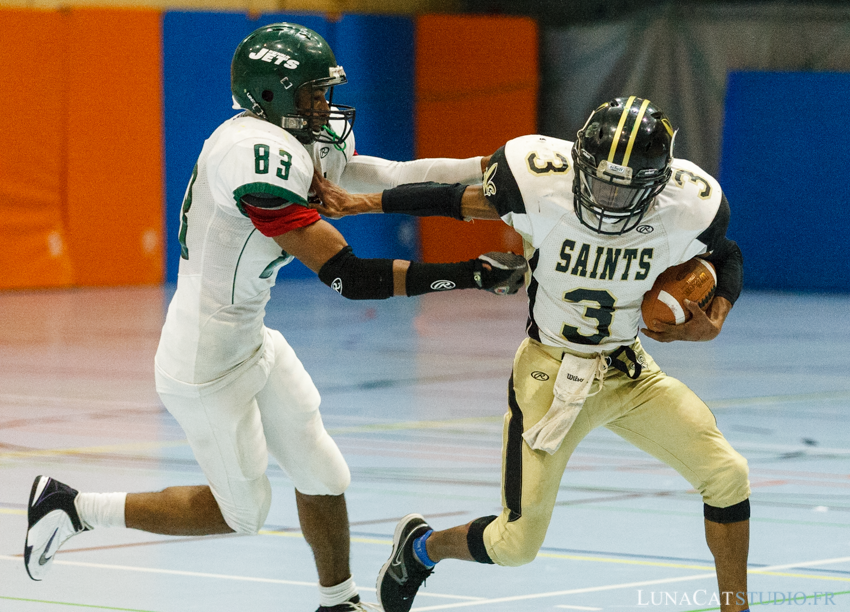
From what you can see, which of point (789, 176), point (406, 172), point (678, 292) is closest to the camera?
point (678, 292)

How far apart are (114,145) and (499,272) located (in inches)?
449

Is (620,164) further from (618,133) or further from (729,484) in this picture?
(729,484)

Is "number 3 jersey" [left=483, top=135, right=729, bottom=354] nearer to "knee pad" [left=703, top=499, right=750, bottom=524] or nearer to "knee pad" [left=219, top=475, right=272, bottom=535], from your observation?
"knee pad" [left=703, top=499, right=750, bottom=524]

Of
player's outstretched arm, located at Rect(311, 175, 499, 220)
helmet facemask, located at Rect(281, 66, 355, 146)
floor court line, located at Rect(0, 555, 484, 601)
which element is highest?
helmet facemask, located at Rect(281, 66, 355, 146)

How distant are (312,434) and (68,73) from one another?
35.7ft

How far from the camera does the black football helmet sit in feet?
12.8

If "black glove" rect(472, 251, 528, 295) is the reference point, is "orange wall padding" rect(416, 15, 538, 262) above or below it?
below

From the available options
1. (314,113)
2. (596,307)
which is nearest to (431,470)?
(596,307)

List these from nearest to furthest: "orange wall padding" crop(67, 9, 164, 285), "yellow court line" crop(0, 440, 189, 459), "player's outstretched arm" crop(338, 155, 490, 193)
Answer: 1. "player's outstretched arm" crop(338, 155, 490, 193)
2. "yellow court line" crop(0, 440, 189, 459)
3. "orange wall padding" crop(67, 9, 164, 285)

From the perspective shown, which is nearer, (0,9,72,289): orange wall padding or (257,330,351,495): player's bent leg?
(257,330,351,495): player's bent leg

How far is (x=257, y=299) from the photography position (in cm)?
429

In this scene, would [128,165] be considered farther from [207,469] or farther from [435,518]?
[207,469]

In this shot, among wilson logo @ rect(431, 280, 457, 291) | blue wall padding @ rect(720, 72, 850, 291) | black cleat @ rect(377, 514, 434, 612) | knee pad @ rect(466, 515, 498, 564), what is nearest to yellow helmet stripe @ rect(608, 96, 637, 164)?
wilson logo @ rect(431, 280, 457, 291)

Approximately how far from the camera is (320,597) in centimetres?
444
